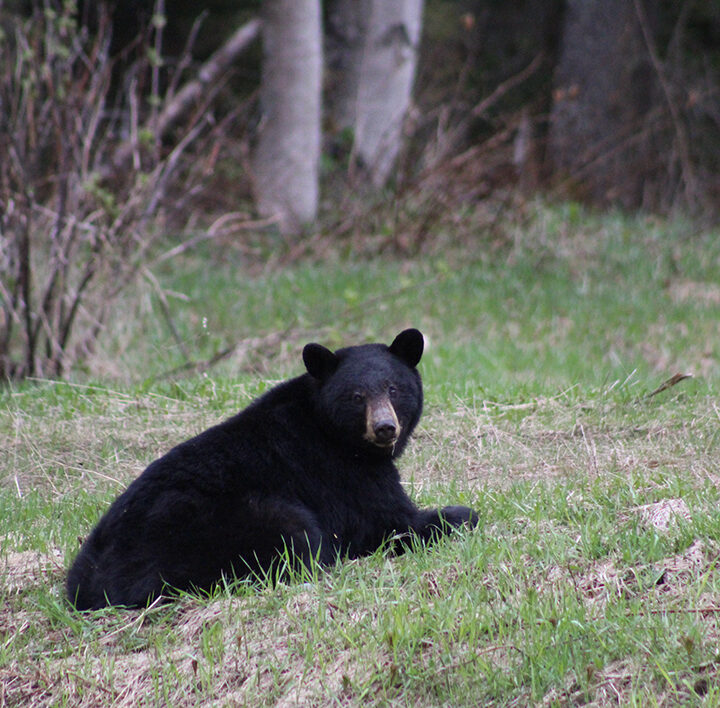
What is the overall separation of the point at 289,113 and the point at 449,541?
1026cm

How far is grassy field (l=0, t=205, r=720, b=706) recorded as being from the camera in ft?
11.6

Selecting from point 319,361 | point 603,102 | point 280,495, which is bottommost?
point 280,495

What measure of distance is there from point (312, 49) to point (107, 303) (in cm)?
609

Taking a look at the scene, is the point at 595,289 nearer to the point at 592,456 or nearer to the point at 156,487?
the point at 592,456

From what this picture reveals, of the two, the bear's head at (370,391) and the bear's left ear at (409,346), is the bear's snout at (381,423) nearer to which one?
the bear's head at (370,391)

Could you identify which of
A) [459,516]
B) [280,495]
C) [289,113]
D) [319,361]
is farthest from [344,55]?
[280,495]

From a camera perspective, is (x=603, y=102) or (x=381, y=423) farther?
(x=603, y=102)

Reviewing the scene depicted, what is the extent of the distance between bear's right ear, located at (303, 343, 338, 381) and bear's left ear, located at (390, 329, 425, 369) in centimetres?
32

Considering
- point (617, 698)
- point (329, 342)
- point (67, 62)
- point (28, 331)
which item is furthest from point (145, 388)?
point (617, 698)

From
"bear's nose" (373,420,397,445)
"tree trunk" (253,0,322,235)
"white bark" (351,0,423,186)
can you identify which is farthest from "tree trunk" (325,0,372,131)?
"bear's nose" (373,420,397,445)

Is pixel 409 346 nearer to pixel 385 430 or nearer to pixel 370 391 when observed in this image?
pixel 370 391

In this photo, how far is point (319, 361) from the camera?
4.71 metres

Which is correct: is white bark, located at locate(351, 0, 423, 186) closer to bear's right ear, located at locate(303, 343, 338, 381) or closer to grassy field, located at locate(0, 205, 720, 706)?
grassy field, located at locate(0, 205, 720, 706)

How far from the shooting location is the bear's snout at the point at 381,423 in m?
4.41
